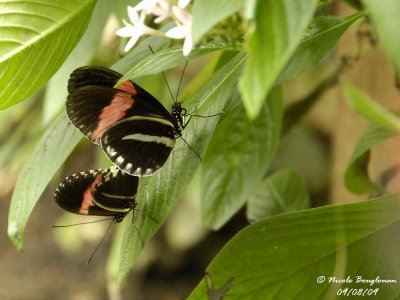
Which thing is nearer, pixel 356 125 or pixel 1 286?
pixel 356 125

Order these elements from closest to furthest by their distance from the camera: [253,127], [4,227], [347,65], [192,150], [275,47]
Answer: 1. [275,47]
2. [192,150]
3. [253,127]
4. [347,65]
5. [4,227]

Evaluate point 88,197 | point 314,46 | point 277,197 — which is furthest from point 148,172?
point 277,197


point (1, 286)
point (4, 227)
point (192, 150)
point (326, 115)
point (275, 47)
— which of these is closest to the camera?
point (275, 47)

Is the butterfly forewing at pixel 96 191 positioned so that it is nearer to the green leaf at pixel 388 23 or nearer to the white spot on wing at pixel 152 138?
the white spot on wing at pixel 152 138

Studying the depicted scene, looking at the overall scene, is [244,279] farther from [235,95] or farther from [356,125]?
[356,125]

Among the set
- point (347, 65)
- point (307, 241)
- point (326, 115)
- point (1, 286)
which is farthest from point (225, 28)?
point (1, 286)

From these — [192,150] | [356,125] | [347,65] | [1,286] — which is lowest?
[1,286]

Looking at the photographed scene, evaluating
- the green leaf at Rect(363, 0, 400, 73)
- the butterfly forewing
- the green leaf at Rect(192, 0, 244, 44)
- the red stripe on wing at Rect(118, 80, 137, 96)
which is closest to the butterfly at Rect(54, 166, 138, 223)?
the butterfly forewing

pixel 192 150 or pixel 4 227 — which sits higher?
pixel 192 150
